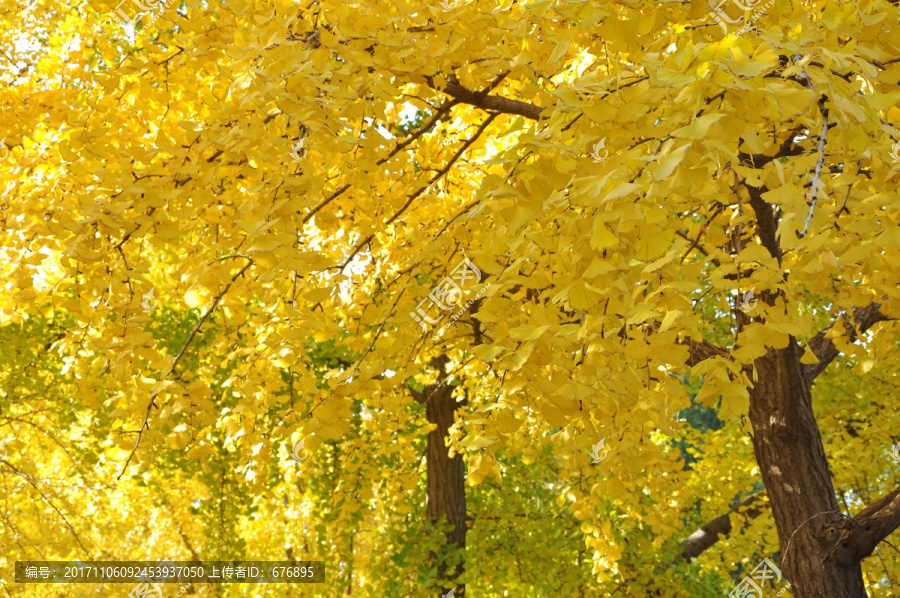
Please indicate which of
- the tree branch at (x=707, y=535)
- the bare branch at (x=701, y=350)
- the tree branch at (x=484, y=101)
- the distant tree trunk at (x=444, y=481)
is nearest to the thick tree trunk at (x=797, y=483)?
the bare branch at (x=701, y=350)

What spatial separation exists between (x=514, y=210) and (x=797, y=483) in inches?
113

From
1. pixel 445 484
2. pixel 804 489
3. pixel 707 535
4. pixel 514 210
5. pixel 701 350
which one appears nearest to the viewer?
pixel 514 210

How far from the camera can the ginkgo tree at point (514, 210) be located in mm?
1379

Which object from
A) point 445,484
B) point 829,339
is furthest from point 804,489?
point 445,484

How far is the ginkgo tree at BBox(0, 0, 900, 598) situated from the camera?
4.52 feet

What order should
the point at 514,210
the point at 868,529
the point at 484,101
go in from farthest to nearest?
the point at 868,529 < the point at 484,101 < the point at 514,210

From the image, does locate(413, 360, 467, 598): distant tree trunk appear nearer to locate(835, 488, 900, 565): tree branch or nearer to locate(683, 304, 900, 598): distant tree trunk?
locate(683, 304, 900, 598): distant tree trunk

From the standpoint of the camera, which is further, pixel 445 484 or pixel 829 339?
pixel 445 484

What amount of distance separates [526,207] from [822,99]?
820 mm

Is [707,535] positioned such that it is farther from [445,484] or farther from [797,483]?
[797,483]

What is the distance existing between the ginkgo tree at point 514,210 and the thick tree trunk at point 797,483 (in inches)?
0.6

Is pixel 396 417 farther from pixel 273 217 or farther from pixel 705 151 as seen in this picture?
pixel 705 151

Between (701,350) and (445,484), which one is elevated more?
(445,484)

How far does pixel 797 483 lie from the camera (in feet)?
11.6
